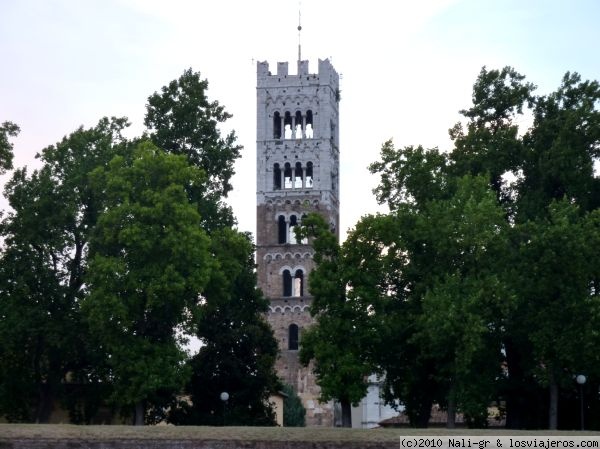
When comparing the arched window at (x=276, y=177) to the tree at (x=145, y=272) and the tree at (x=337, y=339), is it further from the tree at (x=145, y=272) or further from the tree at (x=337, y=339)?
the tree at (x=337, y=339)

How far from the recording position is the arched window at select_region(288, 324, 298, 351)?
8681 centimetres

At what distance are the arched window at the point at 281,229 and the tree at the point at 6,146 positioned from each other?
130 feet

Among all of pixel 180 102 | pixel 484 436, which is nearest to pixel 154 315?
pixel 180 102

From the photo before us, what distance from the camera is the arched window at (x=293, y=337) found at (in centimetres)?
8681

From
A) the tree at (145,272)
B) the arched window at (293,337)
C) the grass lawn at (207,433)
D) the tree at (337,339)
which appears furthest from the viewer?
the arched window at (293,337)

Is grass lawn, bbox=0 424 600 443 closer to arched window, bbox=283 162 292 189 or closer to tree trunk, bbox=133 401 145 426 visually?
tree trunk, bbox=133 401 145 426

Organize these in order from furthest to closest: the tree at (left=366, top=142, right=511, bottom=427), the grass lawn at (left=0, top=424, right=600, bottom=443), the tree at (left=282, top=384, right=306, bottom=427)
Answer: the tree at (left=282, top=384, right=306, bottom=427), the tree at (left=366, top=142, right=511, bottom=427), the grass lawn at (left=0, top=424, right=600, bottom=443)

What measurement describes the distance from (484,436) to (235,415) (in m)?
21.7

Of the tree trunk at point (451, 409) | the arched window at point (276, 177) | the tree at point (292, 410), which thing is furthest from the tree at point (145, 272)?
the arched window at point (276, 177)

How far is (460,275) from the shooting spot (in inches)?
1870

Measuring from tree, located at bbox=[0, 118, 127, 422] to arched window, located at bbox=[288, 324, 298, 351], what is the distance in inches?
1372

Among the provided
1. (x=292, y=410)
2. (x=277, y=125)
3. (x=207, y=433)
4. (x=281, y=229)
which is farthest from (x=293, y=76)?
(x=207, y=433)

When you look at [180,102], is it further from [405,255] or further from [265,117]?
[265,117]

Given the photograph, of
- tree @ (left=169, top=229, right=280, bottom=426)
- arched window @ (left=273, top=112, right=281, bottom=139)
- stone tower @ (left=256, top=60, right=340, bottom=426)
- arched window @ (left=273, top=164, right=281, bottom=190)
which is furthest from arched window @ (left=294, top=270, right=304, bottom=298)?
tree @ (left=169, top=229, right=280, bottom=426)
